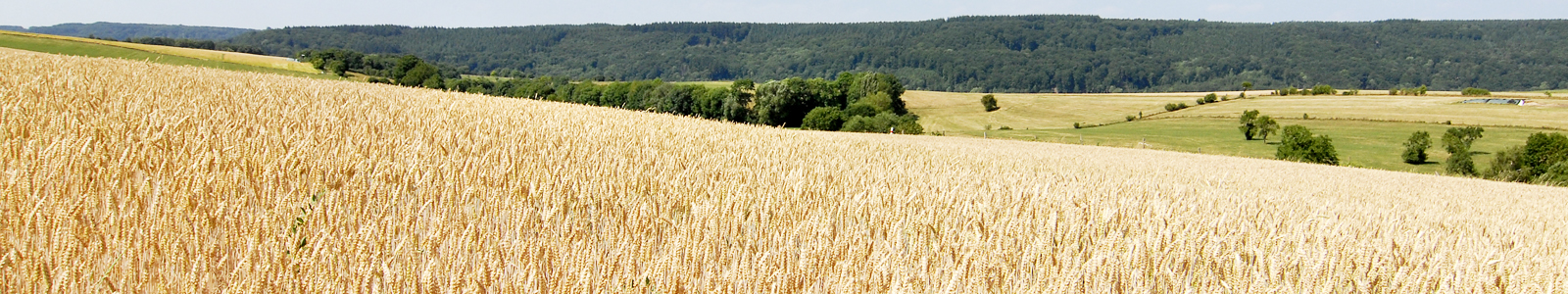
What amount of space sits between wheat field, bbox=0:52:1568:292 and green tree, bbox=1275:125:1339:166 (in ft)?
182

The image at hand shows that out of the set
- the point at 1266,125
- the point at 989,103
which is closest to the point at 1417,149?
the point at 1266,125

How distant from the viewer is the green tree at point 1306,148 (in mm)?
53031

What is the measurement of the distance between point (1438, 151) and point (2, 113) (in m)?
75.2

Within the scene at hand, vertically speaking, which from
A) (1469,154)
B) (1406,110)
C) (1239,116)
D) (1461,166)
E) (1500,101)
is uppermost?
(1500,101)

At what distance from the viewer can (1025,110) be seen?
314 ft

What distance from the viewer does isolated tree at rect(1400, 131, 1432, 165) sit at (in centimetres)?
5572

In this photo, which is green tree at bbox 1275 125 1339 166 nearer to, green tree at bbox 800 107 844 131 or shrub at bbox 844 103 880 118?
green tree at bbox 800 107 844 131

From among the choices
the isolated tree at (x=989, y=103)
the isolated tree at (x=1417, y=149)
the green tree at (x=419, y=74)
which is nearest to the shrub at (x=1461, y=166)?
the isolated tree at (x=1417, y=149)

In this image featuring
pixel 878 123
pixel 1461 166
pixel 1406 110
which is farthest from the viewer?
pixel 1406 110

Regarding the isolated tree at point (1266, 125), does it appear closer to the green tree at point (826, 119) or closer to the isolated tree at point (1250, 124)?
the isolated tree at point (1250, 124)

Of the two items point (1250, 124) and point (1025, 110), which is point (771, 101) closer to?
point (1025, 110)

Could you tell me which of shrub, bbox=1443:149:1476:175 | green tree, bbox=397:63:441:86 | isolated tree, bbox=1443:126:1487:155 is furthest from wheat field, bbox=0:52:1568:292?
isolated tree, bbox=1443:126:1487:155

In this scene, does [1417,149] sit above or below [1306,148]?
above

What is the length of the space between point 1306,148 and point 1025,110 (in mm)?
41840
